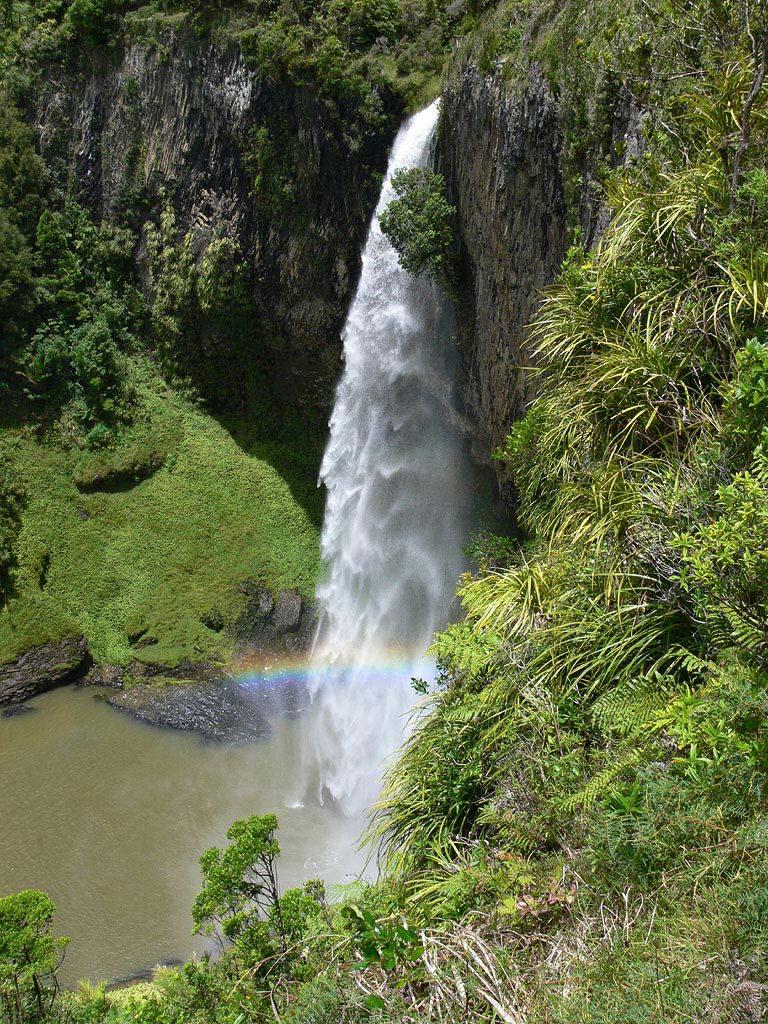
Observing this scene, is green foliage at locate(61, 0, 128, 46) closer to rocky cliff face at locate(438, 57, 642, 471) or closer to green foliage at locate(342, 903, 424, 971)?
→ rocky cliff face at locate(438, 57, 642, 471)

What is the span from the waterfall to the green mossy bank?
1992 mm

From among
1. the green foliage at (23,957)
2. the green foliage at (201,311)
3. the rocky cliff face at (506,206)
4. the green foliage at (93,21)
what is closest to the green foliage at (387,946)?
the green foliage at (23,957)

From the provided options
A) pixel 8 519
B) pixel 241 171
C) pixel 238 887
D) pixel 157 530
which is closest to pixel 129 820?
pixel 238 887

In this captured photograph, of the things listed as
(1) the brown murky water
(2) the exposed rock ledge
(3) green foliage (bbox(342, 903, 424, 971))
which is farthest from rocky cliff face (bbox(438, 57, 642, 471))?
(2) the exposed rock ledge

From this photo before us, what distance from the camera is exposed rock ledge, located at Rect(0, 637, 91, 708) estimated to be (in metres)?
15.9

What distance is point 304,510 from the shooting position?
61.3 feet

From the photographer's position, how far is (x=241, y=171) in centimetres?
1759

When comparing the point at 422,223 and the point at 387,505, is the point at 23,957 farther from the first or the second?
the point at 422,223

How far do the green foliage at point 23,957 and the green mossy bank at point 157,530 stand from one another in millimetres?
9388

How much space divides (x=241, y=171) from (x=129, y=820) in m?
14.1

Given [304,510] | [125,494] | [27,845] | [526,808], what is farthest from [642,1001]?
[125,494]

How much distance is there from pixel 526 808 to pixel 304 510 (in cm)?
1497

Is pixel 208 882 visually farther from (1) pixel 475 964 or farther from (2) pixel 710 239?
(2) pixel 710 239

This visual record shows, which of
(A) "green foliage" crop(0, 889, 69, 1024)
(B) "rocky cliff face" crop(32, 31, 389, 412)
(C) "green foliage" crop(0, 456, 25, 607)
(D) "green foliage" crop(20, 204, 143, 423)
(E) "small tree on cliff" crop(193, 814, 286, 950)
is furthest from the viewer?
(D) "green foliage" crop(20, 204, 143, 423)
